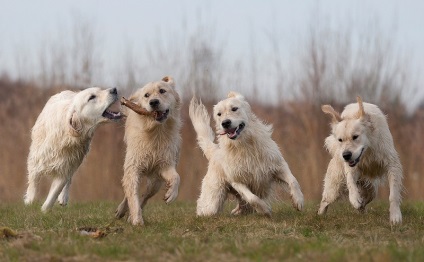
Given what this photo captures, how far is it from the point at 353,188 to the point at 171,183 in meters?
1.98

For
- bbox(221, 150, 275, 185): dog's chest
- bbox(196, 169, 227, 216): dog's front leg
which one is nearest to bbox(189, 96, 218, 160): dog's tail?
bbox(196, 169, 227, 216): dog's front leg

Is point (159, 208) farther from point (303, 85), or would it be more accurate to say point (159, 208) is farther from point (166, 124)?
point (303, 85)

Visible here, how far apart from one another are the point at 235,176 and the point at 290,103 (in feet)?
17.1

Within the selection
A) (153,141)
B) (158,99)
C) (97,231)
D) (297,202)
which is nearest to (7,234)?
(97,231)

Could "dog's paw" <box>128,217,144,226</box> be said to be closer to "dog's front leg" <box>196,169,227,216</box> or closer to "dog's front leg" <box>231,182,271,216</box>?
"dog's front leg" <box>231,182,271,216</box>

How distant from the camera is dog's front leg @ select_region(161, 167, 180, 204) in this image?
7477 mm

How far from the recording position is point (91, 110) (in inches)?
342

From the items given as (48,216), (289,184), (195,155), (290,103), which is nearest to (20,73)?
(195,155)

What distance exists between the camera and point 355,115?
26.8ft

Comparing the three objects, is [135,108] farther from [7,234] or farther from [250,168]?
[7,234]

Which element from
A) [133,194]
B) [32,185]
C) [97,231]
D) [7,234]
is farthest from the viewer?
[32,185]

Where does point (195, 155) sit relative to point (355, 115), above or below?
below

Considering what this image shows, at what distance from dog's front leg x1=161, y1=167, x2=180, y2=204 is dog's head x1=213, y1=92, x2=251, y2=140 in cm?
70

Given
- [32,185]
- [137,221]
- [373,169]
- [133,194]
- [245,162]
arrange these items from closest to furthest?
[137,221], [133,194], [245,162], [373,169], [32,185]
